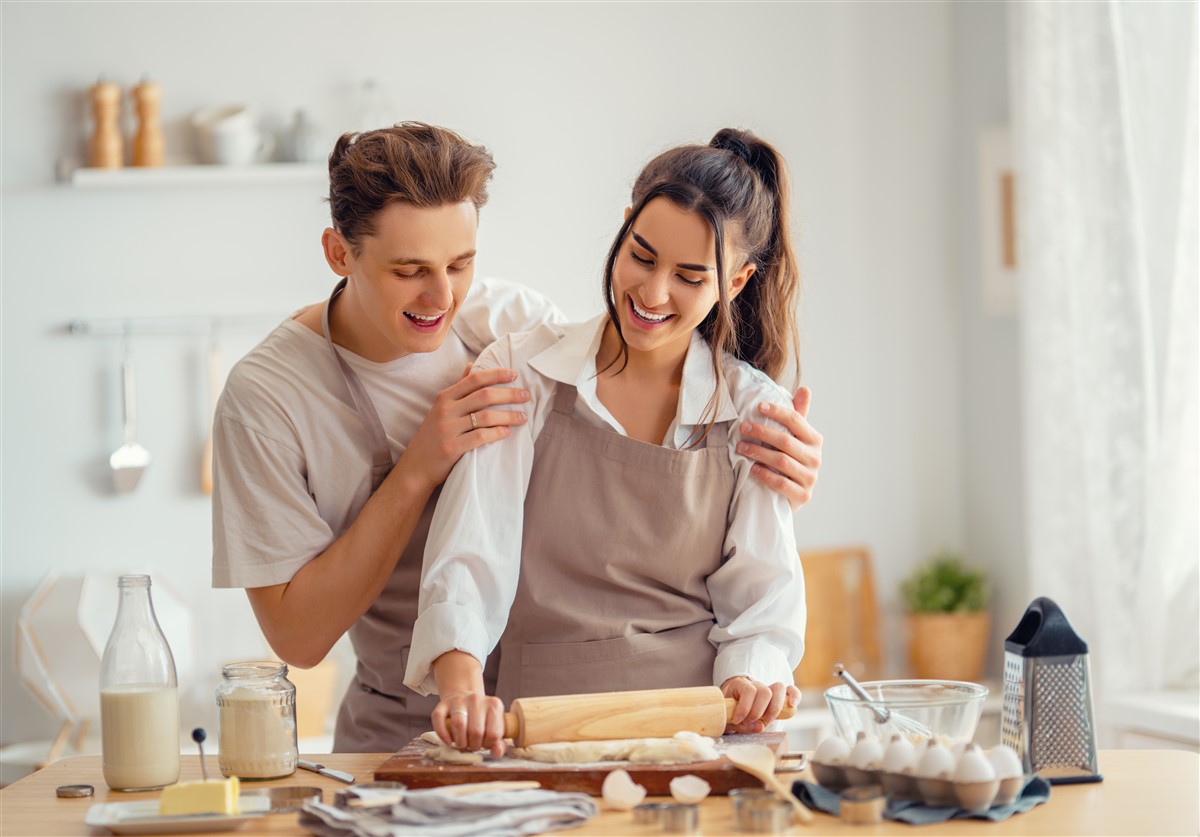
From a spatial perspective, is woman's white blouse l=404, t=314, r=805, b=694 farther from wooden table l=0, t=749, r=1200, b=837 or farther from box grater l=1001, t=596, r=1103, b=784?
box grater l=1001, t=596, r=1103, b=784

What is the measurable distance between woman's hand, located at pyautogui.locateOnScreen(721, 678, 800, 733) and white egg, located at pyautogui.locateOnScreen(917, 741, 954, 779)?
28 cm

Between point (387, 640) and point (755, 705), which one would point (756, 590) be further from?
point (387, 640)

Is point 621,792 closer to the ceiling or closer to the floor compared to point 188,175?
closer to the floor

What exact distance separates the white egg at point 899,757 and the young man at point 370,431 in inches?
19.6

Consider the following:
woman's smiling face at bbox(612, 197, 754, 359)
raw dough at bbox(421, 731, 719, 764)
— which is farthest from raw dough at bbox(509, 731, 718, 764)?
woman's smiling face at bbox(612, 197, 754, 359)

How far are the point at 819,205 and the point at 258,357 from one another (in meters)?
2.46

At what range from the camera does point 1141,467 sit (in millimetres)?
3082

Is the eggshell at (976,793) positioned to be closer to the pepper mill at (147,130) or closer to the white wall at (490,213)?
the white wall at (490,213)

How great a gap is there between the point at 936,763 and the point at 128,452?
296 cm

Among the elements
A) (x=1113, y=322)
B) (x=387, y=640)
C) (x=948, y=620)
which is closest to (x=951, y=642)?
(x=948, y=620)

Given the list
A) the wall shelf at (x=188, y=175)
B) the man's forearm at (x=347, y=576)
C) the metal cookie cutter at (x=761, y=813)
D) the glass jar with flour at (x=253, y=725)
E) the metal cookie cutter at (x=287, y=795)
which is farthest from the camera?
the wall shelf at (x=188, y=175)

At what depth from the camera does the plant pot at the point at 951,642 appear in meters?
3.70

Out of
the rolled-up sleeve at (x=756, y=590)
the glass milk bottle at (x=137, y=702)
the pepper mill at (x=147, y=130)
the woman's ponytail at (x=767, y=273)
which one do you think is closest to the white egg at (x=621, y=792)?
the rolled-up sleeve at (x=756, y=590)

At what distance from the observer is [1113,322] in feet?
10.2
